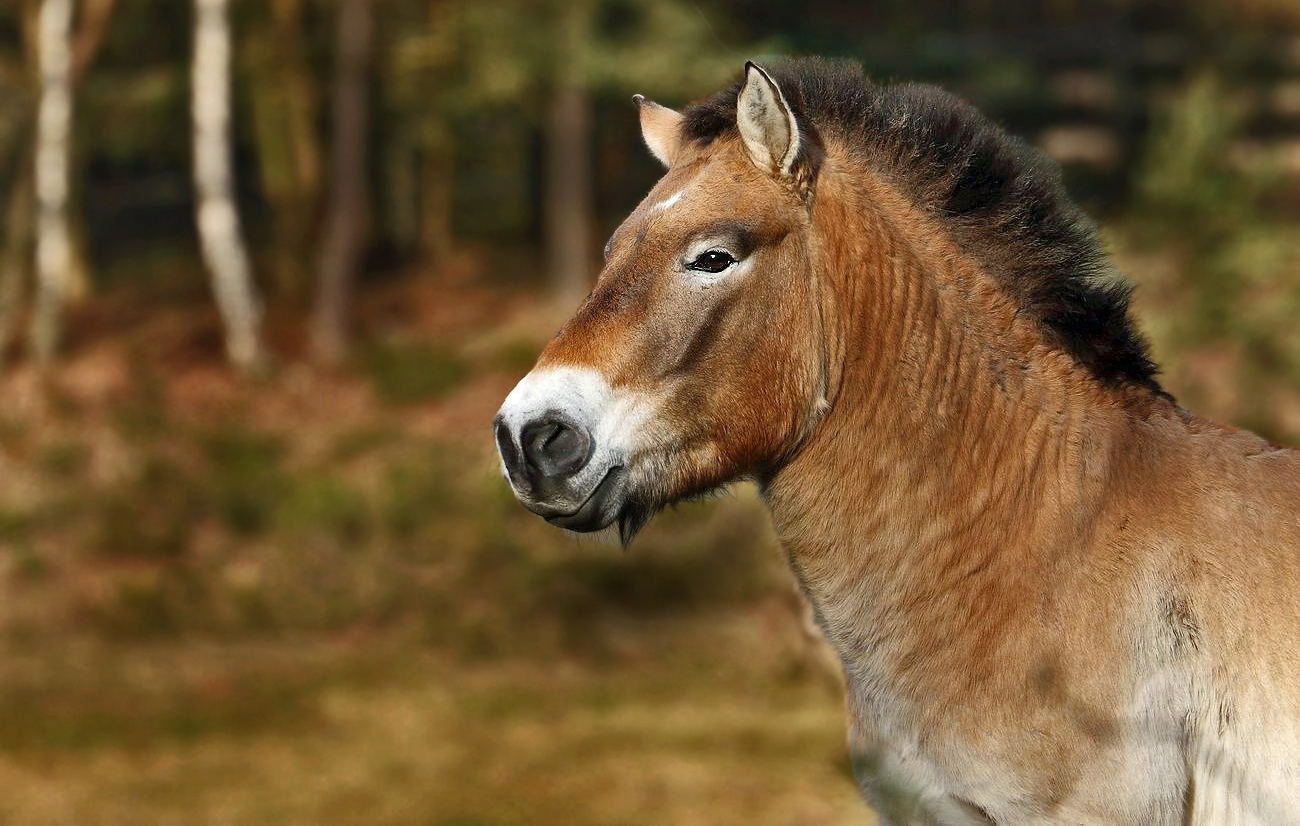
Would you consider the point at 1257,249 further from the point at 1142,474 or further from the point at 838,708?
the point at 1142,474

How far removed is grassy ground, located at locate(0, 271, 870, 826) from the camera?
9.05 m

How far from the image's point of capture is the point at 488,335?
16.0 meters

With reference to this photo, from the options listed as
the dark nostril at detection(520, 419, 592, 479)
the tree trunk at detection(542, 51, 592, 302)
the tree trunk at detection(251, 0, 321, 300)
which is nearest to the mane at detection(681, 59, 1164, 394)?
the dark nostril at detection(520, 419, 592, 479)

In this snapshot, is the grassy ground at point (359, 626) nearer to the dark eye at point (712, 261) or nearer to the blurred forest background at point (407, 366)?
the blurred forest background at point (407, 366)

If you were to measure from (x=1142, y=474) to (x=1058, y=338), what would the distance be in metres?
0.46

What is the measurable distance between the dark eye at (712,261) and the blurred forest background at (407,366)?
367cm

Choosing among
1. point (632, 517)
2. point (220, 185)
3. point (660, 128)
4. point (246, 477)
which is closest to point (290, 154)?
point (220, 185)

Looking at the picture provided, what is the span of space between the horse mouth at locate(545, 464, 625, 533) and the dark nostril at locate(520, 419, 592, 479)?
114 millimetres

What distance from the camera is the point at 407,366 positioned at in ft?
49.9

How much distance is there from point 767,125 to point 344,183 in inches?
505

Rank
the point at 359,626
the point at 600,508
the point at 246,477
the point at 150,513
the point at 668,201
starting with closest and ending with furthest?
the point at 600,508 < the point at 668,201 < the point at 359,626 < the point at 150,513 < the point at 246,477

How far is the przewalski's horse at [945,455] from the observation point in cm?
339

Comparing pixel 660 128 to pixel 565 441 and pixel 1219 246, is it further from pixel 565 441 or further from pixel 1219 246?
pixel 1219 246

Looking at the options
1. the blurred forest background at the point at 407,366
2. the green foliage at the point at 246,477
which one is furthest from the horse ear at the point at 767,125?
the green foliage at the point at 246,477
